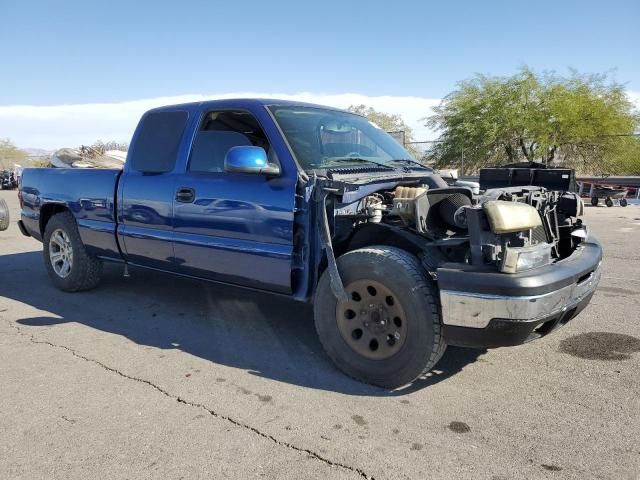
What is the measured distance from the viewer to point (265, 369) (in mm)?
3678

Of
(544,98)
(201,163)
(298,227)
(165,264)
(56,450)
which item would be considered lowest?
(56,450)

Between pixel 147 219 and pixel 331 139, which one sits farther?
pixel 147 219

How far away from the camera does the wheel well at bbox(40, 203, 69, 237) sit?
5854mm

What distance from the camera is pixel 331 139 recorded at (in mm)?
4270

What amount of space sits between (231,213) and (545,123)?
2591cm

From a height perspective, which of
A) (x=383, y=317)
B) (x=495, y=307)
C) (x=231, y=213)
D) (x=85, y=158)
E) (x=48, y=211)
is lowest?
(x=383, y=317)

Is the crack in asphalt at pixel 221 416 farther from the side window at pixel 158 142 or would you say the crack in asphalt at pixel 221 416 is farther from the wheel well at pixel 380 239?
the side window at pixel 158 142

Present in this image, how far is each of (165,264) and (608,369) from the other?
357cm

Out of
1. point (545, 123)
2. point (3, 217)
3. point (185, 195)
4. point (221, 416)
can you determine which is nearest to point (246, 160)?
point (185, 195)

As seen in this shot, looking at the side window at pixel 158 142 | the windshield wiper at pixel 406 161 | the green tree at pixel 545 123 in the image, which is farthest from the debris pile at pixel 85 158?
the green tree at pixel 545 123

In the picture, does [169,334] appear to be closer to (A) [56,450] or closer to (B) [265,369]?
(B) [265,369]

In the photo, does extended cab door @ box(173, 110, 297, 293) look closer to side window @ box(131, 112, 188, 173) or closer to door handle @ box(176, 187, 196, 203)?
door handle @ box(176, 187, 196, 203)

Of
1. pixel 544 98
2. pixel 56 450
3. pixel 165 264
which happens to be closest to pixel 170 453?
pixel 56 450

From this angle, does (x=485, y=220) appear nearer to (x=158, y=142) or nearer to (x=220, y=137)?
(x=220, y=137)
